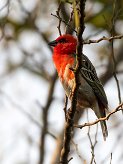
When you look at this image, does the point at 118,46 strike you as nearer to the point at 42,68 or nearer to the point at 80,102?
the point at 42,68

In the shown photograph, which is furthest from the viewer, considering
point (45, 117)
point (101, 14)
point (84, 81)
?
point (101, 14)

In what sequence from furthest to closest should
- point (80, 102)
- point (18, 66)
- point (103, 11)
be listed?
point (18, 66) → point (103, 11) → point (80, 102)

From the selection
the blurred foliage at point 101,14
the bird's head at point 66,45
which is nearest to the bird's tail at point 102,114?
the bird's head at point 66,45

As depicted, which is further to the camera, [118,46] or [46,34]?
[118,46]

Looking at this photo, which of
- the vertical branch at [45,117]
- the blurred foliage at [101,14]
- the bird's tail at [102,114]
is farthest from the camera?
the blurred foliage at [101,14]

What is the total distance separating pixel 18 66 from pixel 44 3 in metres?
1.37

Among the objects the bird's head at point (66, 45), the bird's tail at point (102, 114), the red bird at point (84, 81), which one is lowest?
the bird's tail at point (102, 114)

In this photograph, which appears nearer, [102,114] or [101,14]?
[102,114]

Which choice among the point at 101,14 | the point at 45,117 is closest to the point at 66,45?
the point at 45,117

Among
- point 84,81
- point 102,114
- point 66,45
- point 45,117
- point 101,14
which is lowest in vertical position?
point 102,114

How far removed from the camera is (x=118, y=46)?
977cm

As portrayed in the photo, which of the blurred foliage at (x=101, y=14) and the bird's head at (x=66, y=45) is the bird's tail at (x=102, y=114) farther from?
the blurred foliage at (x=101, y=14)

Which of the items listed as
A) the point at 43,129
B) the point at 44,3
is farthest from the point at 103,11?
the point at 43,129

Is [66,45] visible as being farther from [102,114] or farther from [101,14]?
[101,14]
